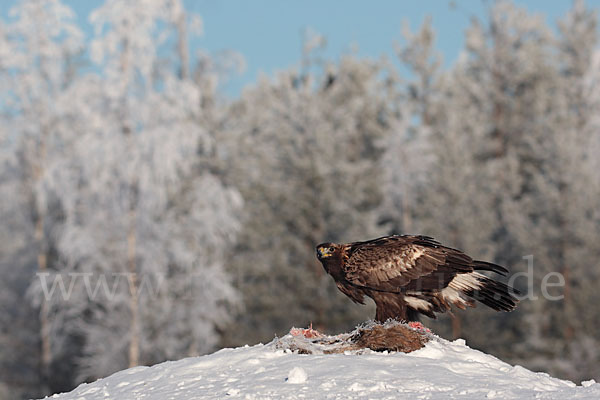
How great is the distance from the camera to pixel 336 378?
253 inches

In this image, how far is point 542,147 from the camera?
2719 cm

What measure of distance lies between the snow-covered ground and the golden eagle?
3.36 ft

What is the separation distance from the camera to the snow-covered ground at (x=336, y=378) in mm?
6180

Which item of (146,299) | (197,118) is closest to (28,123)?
(197,118)

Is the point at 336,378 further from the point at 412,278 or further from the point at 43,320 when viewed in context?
the point at 43,320

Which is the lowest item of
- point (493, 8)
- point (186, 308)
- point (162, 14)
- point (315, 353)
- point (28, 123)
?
point (186, 308)

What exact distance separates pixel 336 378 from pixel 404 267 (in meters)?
2.63

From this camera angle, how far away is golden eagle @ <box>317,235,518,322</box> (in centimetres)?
867

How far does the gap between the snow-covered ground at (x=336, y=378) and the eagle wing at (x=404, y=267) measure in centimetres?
105

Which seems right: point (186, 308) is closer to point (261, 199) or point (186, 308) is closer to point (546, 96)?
point (261, 199)

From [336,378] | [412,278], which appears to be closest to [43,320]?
[412,278]

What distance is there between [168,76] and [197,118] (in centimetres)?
351

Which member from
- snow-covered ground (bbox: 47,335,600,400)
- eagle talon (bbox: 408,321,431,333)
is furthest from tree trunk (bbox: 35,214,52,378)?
eagle talon (bbox: 408,321,431,333)

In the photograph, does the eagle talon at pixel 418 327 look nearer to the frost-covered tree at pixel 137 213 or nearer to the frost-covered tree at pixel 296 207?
the frost-covered tree at pixel 137 213
